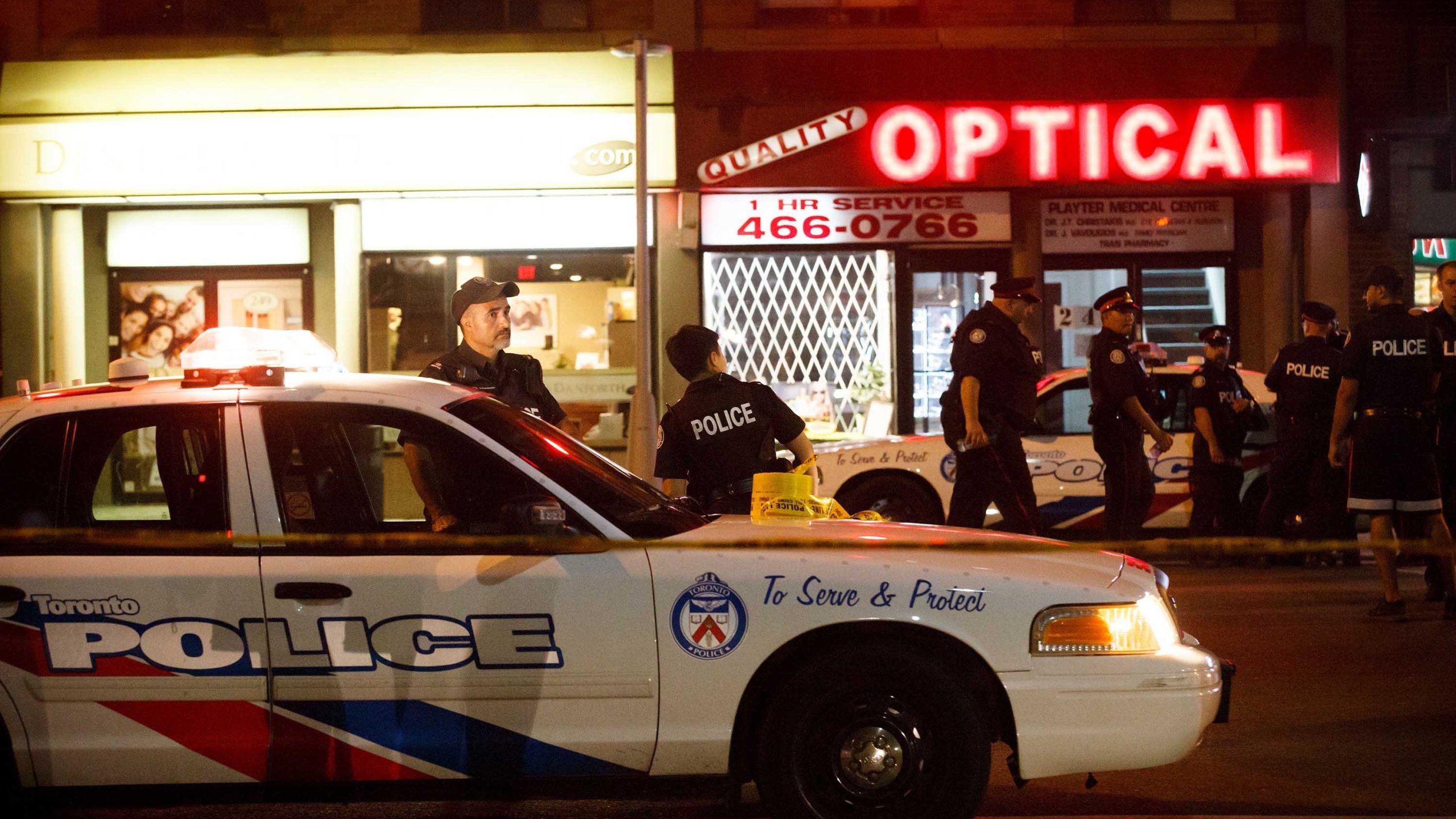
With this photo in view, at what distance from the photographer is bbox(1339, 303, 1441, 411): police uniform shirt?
854 cm

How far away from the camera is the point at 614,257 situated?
15016 millimetres

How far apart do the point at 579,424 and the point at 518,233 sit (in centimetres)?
201

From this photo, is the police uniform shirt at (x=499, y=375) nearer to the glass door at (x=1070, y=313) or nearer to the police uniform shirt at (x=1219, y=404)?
the police uniform shirt at (x=1219, y=404)

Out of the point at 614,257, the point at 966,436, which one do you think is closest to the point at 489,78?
the point at 614,257

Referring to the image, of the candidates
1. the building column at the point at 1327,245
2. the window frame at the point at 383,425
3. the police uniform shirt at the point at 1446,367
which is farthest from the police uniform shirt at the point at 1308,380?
the window frame at the point at 383,425

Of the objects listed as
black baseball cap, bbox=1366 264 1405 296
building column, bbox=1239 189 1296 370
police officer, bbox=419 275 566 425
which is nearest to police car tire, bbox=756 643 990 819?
police officer, bbox=419 275 566 425

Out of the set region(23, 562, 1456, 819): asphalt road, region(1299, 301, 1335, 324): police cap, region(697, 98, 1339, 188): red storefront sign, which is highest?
region(697, 98, 1339, 188): red storefront sign

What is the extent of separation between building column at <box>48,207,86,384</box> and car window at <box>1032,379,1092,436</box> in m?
9.77

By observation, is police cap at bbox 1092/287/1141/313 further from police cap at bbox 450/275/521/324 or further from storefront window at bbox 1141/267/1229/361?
storefront window at bbox 1141/267/1229/361

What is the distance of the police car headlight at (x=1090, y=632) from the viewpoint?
4.32 metres

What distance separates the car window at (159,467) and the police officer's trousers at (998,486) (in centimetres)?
476

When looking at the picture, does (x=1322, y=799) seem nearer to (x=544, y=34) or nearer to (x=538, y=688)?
(x=538, y=688)

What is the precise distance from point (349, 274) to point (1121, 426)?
8483 millimetres

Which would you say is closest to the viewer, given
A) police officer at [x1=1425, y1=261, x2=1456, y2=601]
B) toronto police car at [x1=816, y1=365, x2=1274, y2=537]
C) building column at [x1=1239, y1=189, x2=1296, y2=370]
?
police officer at [x1=1425, y1=261, x2=1456, y2=601]
